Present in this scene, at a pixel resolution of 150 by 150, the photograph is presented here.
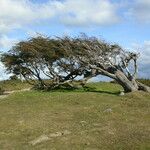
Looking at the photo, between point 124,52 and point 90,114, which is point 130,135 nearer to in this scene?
point 90,114

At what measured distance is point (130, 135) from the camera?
19453 mm

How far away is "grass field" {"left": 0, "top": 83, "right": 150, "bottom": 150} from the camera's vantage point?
18.7 meters

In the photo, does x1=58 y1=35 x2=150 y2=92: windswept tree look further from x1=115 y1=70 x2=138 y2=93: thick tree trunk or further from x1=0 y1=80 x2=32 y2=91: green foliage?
x1=0 y1=80 x2=32 y2=91: green foliage

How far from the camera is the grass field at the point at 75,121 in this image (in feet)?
61.4

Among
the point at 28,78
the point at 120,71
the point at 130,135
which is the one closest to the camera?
the point at 130,135

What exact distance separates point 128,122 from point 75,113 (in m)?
3.67

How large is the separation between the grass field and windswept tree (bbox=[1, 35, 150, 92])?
2996mm

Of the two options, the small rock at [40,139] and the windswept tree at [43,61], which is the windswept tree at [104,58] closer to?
the windswept tree at [43,61]

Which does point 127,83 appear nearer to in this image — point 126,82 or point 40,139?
point 126,82

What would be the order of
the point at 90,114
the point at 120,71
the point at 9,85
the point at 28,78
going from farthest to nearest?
1. the point at 9,85
2. the point at 28,78
3. the point at 120,71
4. the point at 90,114

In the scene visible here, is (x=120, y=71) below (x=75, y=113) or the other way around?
the other way around

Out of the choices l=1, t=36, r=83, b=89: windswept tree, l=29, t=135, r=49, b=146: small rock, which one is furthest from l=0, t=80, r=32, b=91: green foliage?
l=29, t=135, r=49, b=146: small rock

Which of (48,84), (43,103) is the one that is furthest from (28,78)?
(43,103)

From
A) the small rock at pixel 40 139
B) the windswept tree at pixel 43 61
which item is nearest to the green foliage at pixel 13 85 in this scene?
the windswept tree at pixel 43 61
